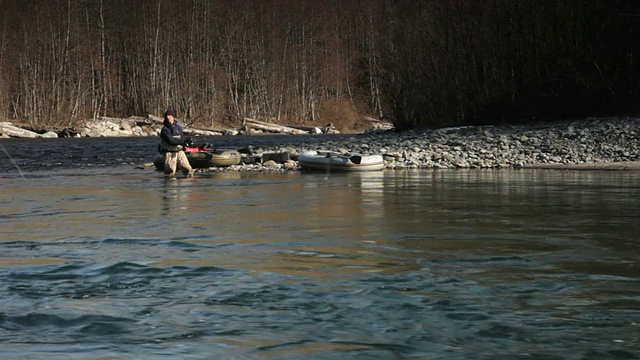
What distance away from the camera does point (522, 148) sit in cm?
3042

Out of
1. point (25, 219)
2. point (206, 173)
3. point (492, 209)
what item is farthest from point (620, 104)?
point (25, 219)

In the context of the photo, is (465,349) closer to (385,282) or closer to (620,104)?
(385,282)

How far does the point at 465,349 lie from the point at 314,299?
1.90m

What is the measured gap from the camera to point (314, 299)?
822 centimetres

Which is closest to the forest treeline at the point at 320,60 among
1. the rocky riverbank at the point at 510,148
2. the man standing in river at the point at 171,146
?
the rocky riverbank at the point at 510,148

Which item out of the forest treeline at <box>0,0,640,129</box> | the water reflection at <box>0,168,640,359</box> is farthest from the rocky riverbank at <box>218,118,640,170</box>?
the water reflection at <box>0,168,640,359</box>

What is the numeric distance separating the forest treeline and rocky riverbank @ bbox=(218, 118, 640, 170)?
3.44 m

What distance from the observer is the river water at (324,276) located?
22.4 ft

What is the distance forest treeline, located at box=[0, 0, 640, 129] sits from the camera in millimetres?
38438

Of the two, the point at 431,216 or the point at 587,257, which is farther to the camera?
the point at 431,216

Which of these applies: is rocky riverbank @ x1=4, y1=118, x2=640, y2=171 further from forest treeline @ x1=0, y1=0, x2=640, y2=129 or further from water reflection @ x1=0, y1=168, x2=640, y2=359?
water reflection @ x1=0, y1=168, x2=640, y2=359

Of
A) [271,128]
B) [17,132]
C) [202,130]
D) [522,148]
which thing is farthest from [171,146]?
[271,128]

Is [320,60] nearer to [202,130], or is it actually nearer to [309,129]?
[309,129]

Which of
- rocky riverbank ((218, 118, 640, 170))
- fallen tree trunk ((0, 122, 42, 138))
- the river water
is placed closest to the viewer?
the river water
